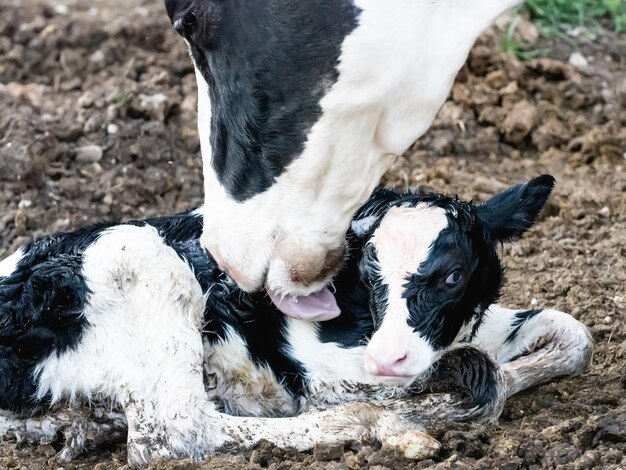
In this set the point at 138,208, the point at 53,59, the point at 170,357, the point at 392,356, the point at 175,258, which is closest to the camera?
the point at 392,356

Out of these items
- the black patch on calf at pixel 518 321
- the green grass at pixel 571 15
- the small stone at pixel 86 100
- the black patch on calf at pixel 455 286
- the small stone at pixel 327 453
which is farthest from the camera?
the green grass at pixel 571 15

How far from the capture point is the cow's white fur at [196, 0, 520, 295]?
151 inches

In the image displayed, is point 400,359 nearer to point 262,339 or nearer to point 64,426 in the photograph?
point 262,339

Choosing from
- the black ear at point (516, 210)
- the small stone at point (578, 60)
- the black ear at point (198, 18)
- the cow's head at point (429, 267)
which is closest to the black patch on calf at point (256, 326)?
the cow's head at point (429, 267)

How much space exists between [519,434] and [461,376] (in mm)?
509

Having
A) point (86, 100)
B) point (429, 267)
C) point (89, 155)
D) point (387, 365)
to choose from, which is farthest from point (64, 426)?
point (86, 100)

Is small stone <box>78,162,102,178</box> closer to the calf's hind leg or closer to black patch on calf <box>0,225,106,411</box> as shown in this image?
black patch on calf <box>0,225,106,411</box>

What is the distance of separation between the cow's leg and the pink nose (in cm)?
78

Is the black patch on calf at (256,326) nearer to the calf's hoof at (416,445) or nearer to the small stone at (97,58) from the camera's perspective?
the calf's hoof at (416,445)

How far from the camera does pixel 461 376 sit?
450 centimetres

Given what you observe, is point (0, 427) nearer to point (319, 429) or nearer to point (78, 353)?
point (78, 353)

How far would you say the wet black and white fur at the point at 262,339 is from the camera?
166 inches

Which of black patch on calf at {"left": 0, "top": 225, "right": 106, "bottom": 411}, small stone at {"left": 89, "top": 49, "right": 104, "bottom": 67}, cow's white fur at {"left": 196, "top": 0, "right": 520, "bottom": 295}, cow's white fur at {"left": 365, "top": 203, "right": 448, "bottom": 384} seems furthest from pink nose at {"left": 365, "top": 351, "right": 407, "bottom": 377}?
small stone at {"left": 89, "top": 49, "right": 104, "bottom": 67}

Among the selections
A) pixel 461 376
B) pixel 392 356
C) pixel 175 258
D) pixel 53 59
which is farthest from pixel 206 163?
pixel 53 59
